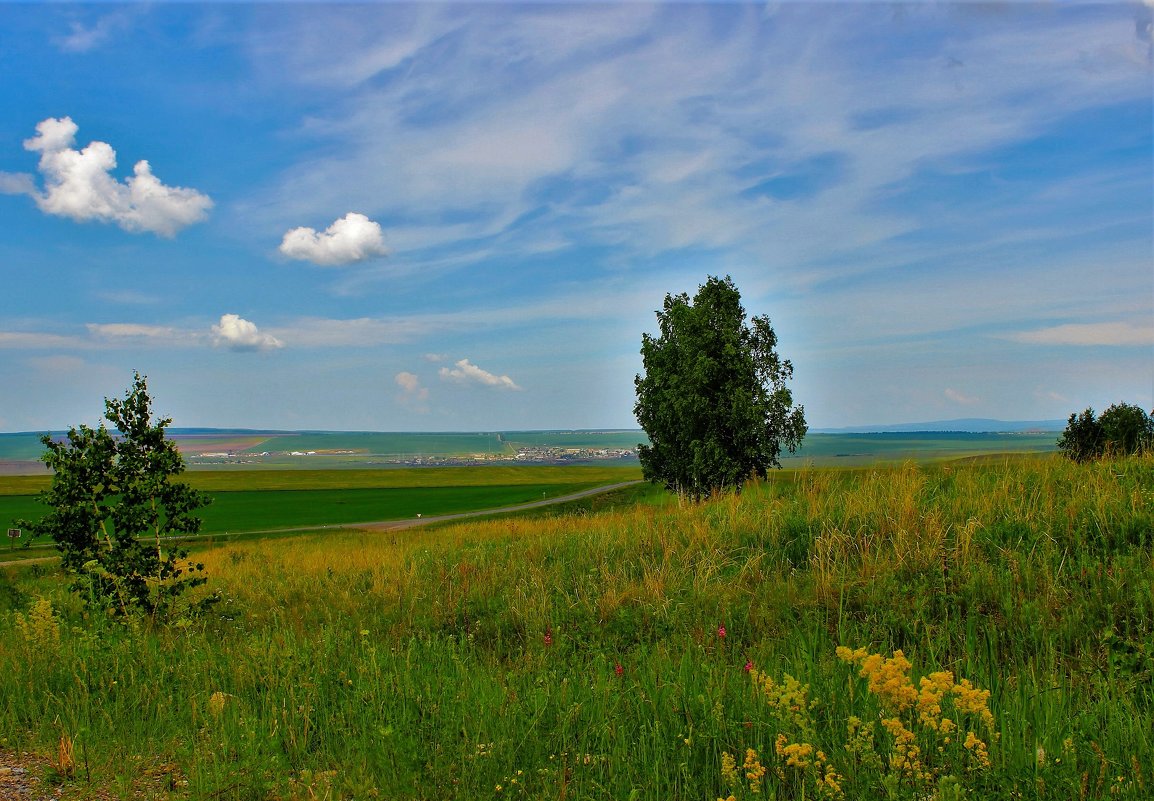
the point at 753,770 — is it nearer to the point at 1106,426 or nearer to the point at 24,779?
the point at 24,779

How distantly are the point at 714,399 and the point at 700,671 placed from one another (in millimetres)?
34045

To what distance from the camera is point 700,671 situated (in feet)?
16.8

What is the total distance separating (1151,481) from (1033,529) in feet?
9.64

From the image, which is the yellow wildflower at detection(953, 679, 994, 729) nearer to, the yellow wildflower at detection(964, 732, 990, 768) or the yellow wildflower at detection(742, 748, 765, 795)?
the yellow wildflower at detection(964, 732, 990, 768)

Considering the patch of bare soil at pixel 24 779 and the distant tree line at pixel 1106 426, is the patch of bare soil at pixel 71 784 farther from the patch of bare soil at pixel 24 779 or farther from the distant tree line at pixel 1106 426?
the distant tree line at pixel 1106 426

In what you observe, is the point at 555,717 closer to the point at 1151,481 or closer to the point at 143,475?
the point at 143,475

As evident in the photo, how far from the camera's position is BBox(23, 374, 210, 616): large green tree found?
9.12 metres

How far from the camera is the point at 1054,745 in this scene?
3.74 metres

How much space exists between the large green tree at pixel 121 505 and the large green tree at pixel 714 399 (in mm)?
28406

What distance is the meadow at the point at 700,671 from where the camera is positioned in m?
3.58

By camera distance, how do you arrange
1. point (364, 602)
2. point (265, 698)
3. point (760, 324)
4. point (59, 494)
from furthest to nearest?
point (760, 324) < point (364, 602) < point (59, 494) < point (265, 698)

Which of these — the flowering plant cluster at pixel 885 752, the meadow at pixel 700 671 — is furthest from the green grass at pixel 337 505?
the flowering plant cluster at pixel 885 752

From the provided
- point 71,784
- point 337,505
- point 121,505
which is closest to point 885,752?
point 71,784

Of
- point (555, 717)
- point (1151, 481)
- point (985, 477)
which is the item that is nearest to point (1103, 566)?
point (1151, 481)
